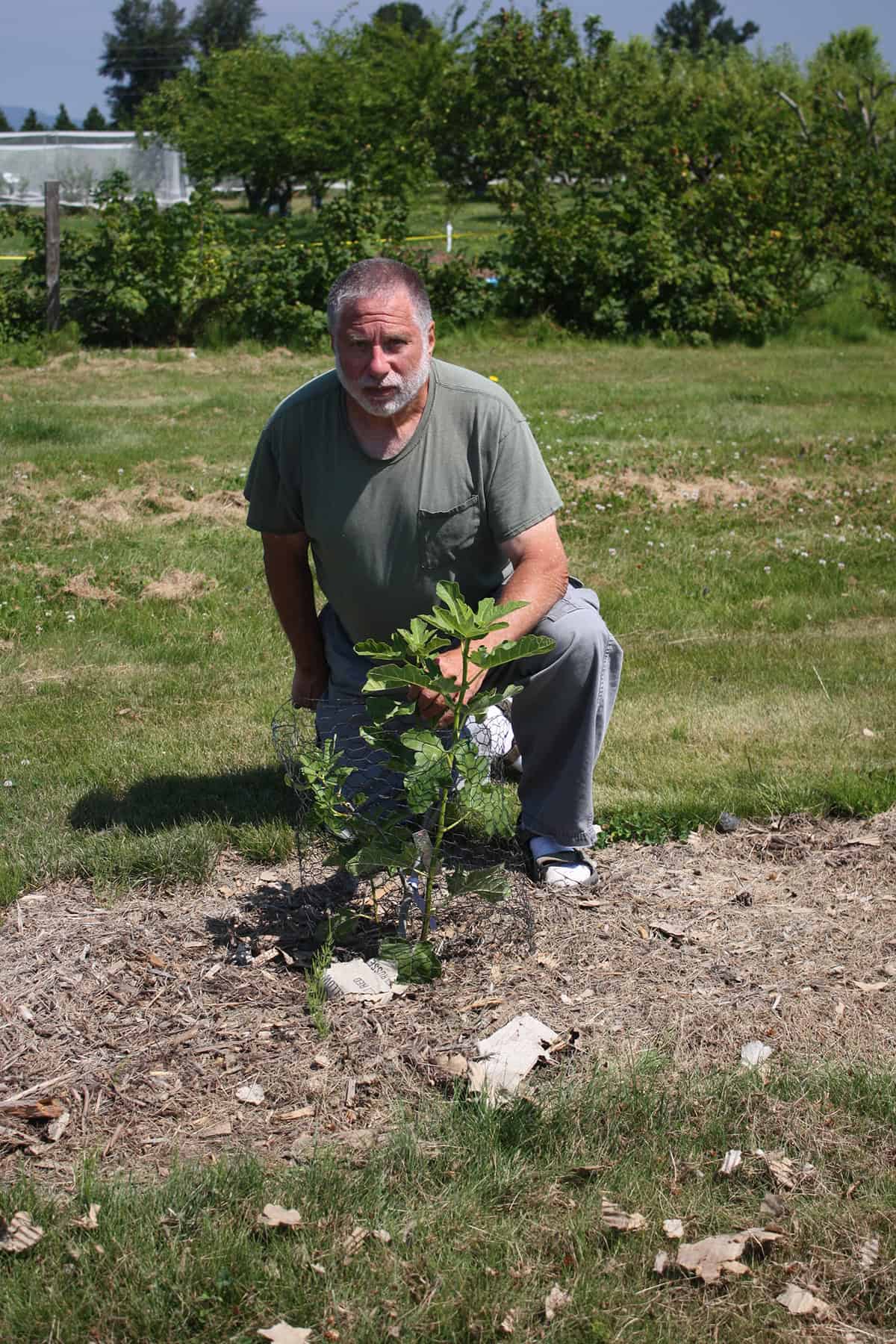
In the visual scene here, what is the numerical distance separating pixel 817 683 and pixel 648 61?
1077 inches

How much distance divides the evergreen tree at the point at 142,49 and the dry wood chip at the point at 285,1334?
78.4 meters

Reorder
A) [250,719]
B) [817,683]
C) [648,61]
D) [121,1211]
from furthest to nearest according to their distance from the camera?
[648,61]
[817,683]
[250,719]
[121,1211]

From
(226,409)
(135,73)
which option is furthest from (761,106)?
(135,73)

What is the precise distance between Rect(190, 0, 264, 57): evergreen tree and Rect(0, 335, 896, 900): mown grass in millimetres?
73528

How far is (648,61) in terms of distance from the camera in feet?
95.7

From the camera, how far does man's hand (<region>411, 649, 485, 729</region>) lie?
3168mm

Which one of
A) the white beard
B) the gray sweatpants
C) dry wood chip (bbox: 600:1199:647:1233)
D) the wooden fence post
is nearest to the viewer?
dry wood chip (bbox: 600:1199:647:1233)

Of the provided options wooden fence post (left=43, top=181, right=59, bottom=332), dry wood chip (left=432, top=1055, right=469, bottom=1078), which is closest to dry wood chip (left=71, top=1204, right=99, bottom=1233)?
dry wood chip (left=432, top=1055, right=469, bottom=1078)

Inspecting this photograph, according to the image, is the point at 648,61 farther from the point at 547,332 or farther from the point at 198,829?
the point at 198,829

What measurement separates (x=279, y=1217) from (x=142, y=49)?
3386 inches

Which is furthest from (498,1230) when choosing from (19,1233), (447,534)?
(447,534)

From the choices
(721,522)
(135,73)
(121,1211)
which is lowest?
(121,1211)

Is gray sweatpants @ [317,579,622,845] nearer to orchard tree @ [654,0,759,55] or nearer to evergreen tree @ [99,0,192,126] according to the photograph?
evergreen tree @ [99,0,192,126]

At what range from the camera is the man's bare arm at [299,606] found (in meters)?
3.95
